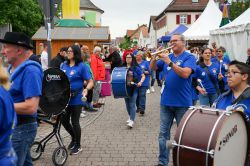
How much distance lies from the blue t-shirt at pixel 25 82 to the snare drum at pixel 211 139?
4.75ft

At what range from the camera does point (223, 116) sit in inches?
147

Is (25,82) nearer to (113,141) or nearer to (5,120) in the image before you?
(5,120)

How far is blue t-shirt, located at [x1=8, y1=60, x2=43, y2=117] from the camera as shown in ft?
12.3

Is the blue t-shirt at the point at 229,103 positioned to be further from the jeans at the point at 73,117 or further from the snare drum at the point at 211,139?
the jeans at the point at 73,117

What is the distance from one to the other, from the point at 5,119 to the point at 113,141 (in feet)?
17.1

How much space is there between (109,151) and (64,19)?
11.5 meters

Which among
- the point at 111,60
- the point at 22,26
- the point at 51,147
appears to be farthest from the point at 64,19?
the point at 22,26

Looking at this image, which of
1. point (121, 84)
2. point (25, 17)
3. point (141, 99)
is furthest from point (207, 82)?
point (25, 17)

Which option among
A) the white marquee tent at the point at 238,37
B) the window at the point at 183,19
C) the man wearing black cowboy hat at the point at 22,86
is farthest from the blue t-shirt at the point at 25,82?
the window at the point at 183,19

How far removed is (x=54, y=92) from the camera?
582cm

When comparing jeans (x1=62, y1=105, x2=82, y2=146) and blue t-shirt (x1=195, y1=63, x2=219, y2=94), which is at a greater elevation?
blue t-shirt (x1=195, y1=63, x2=219, y2=94)

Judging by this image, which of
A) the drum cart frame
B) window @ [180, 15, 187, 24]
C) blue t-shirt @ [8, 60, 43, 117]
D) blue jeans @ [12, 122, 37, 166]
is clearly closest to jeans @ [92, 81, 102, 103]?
the drum cart frame

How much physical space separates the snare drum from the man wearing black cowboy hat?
4.68ft

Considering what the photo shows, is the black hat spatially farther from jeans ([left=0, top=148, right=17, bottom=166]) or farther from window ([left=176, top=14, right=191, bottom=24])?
window ([left=176, top=14, right=191, bottom=24])
